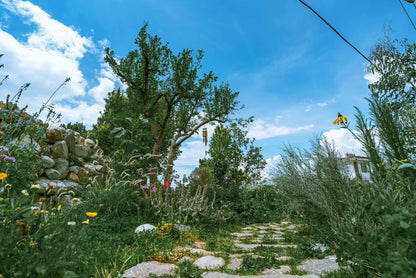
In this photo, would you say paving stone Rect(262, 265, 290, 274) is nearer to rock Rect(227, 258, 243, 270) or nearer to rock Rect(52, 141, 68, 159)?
rock Rect(227, 258, 243, 270)

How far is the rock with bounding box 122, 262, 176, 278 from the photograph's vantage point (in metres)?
2.46

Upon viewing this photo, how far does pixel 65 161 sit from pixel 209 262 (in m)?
4.74

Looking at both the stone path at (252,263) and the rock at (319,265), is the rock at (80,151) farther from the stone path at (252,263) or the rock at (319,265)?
the rock at (319,265)

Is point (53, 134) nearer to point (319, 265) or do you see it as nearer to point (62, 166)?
point (62, 166)

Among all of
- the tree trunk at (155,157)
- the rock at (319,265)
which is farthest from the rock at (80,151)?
the rock at (319,265)

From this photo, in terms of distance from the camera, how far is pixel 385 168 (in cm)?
267

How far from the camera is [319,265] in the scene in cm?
282

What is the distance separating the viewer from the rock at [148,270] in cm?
246

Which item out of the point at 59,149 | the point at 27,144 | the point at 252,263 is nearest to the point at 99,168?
the point at 59,149

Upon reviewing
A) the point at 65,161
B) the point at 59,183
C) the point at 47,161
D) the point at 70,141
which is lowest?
the point at 59,183

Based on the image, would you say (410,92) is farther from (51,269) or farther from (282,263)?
(51,269)

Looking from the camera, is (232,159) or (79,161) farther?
(232,159)

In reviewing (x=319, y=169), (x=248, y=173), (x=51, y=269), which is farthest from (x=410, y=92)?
(x=51, y=269)

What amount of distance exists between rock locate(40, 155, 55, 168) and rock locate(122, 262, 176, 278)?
3833 mm
